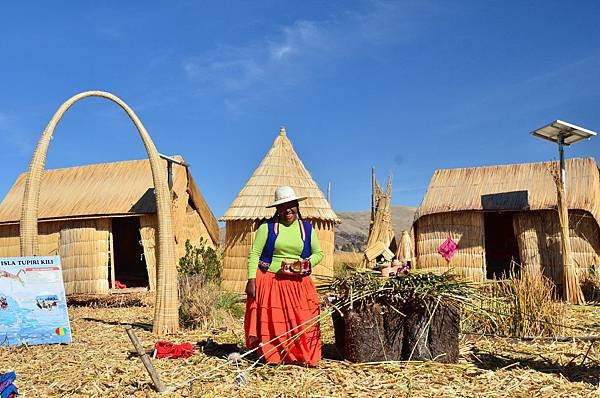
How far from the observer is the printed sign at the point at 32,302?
6957 mm

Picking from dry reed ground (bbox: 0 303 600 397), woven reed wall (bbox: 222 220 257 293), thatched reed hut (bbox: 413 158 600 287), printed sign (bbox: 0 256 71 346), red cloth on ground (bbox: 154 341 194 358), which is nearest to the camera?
dry reed ground (bbox: 0 303 600 397)

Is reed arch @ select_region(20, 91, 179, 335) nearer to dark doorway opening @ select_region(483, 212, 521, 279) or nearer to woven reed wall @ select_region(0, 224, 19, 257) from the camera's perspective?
woven reed wall @ select_region(0, 224, 19, 257)

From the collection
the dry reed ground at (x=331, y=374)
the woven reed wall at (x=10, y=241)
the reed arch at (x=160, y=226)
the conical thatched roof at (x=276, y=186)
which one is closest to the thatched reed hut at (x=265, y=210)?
the conical thatched roof at (x=276, y=186)

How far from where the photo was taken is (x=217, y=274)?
12.3 metres

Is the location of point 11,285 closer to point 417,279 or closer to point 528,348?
point 417,279

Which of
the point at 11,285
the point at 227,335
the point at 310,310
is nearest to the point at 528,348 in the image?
the point at 310,310

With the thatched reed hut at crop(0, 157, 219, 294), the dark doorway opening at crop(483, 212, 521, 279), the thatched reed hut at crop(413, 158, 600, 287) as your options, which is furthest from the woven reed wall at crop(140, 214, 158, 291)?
the dark doorway opening at crop(483, 212, 521, 279)

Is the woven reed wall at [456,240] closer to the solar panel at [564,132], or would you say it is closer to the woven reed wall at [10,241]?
the solar panel at [564,132]

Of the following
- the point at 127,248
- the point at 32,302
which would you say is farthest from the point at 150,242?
the point at 32,302

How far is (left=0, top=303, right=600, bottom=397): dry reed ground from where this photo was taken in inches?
188

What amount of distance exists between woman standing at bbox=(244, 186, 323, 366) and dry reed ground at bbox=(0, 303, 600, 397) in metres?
0.20

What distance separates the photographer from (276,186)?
1248 centimetres

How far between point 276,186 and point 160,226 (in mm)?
4717

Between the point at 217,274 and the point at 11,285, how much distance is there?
5.53 m
